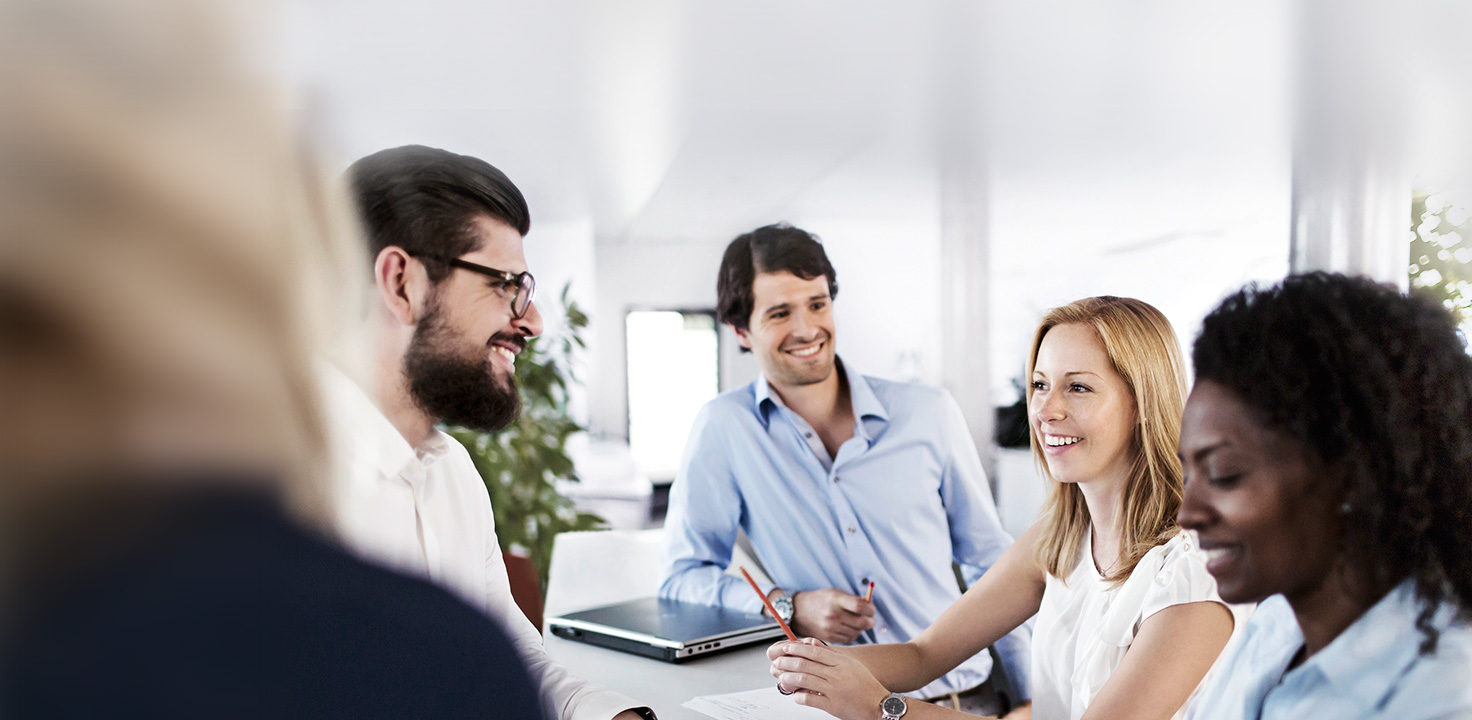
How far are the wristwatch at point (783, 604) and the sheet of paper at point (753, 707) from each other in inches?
9.4

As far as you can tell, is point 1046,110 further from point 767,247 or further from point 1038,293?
point 767,247

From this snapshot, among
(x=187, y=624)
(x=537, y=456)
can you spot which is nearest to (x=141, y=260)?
(x=187, y=624)

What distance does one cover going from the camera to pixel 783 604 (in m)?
1.80

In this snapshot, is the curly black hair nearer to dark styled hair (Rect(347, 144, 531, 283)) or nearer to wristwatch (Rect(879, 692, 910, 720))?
wristwatch (Rect(879, 692, 910, 720))

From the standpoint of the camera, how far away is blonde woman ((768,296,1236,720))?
119cm

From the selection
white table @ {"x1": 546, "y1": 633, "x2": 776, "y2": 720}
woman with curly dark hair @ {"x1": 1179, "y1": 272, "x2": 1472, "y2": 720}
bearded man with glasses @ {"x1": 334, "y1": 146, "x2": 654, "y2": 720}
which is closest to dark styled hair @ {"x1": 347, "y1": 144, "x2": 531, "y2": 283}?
bearded man with glasses @ {"x1": 334, "y1": 146, "x2": 654, "y2": 720}

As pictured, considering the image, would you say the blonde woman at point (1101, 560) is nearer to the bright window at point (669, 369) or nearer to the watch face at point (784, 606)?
the watch face at point (784, 606)

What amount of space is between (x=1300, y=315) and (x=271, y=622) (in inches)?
38.4

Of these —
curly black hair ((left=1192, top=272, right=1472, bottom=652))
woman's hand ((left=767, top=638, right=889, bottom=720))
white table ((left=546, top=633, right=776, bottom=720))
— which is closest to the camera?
curly black hair ((left=1192, top=272, right=1472, bottom=652))

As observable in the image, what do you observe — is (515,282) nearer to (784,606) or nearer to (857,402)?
(857,402)

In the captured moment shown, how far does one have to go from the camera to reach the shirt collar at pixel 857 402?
1.78 m

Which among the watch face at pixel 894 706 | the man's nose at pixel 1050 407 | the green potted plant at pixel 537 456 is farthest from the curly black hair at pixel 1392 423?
the green potted plant at pixel 537 456

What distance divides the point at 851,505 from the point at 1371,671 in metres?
0.93

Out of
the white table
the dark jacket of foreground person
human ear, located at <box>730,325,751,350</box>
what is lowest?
the white table
